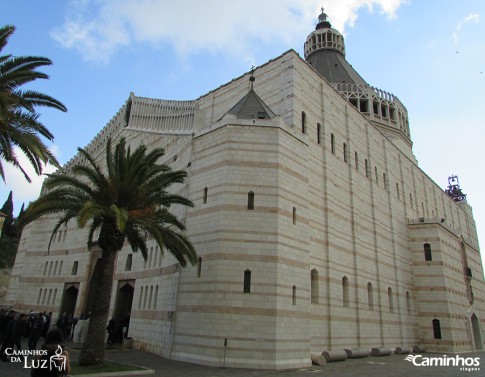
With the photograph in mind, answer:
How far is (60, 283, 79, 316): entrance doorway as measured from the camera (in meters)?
29.2

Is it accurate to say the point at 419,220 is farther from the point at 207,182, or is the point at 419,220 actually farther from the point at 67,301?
the point at 67,301

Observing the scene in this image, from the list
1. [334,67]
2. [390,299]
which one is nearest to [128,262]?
[390,299]

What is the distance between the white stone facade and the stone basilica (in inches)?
3.2

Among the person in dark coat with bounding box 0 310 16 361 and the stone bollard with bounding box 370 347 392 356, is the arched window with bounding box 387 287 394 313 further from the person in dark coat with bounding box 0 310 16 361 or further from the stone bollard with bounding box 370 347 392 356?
the person in dark coat with bounding box 0 310 16 361

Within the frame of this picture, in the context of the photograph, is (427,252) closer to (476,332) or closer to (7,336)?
(476,332)

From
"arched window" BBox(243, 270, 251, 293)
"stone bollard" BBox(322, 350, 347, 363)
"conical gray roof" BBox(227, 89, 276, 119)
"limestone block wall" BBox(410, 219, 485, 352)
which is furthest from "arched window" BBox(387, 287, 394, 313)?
"conical gray roof" BBox(227, 89, 276, 119)

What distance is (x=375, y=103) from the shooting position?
3906 cm

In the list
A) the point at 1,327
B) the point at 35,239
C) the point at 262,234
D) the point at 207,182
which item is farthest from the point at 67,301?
the point at 262,234

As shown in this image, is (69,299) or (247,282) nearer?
(247,282)

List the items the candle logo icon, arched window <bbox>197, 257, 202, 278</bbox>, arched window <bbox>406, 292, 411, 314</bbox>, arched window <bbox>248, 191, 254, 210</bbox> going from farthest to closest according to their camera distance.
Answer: arched window <bbox>406, 292, 411, 314</bbox>, arched window <bbox>248, 191, 254, 210</bbox>, arched window <bbox>197, 257, 202, 278</bbox>, the candle logo icon

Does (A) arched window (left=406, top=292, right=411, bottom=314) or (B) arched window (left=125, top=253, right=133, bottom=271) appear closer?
(B) arched window (left=125, top=253, right=133, bottom=271)

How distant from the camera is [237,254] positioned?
1620cm

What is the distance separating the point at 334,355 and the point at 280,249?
6.81 meters

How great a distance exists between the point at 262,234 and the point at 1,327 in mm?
10976
